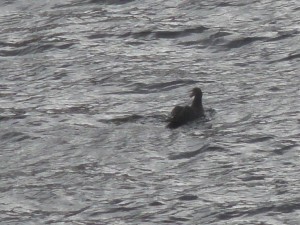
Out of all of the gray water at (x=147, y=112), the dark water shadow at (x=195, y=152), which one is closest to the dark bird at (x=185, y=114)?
the gray water at (x=147, y=112)

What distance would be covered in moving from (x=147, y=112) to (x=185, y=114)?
33.6 inches

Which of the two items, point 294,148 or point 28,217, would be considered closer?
point 28,217

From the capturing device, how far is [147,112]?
58.5ft

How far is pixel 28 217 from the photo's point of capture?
48.2ft

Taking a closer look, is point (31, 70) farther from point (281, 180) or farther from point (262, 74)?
point (281, 180)

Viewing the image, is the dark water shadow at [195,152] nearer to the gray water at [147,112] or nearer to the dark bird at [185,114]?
the gray water at [147,112]

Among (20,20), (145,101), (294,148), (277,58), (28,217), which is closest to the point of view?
(28,217)

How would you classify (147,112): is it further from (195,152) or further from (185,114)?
(195,152)

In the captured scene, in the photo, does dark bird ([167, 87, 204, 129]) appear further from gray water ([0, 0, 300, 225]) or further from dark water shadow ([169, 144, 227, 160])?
dark water shadow ([169, 144, 227, 160])

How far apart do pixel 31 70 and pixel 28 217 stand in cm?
586

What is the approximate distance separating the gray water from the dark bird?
0.35 ft

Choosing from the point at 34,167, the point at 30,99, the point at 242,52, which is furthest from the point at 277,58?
the point at 34,167

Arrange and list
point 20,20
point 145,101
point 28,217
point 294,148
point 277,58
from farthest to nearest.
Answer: point 20,20
point 277,58
point 145,101
point 294,148
point 28,217

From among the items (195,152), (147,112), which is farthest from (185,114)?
(195,152)
